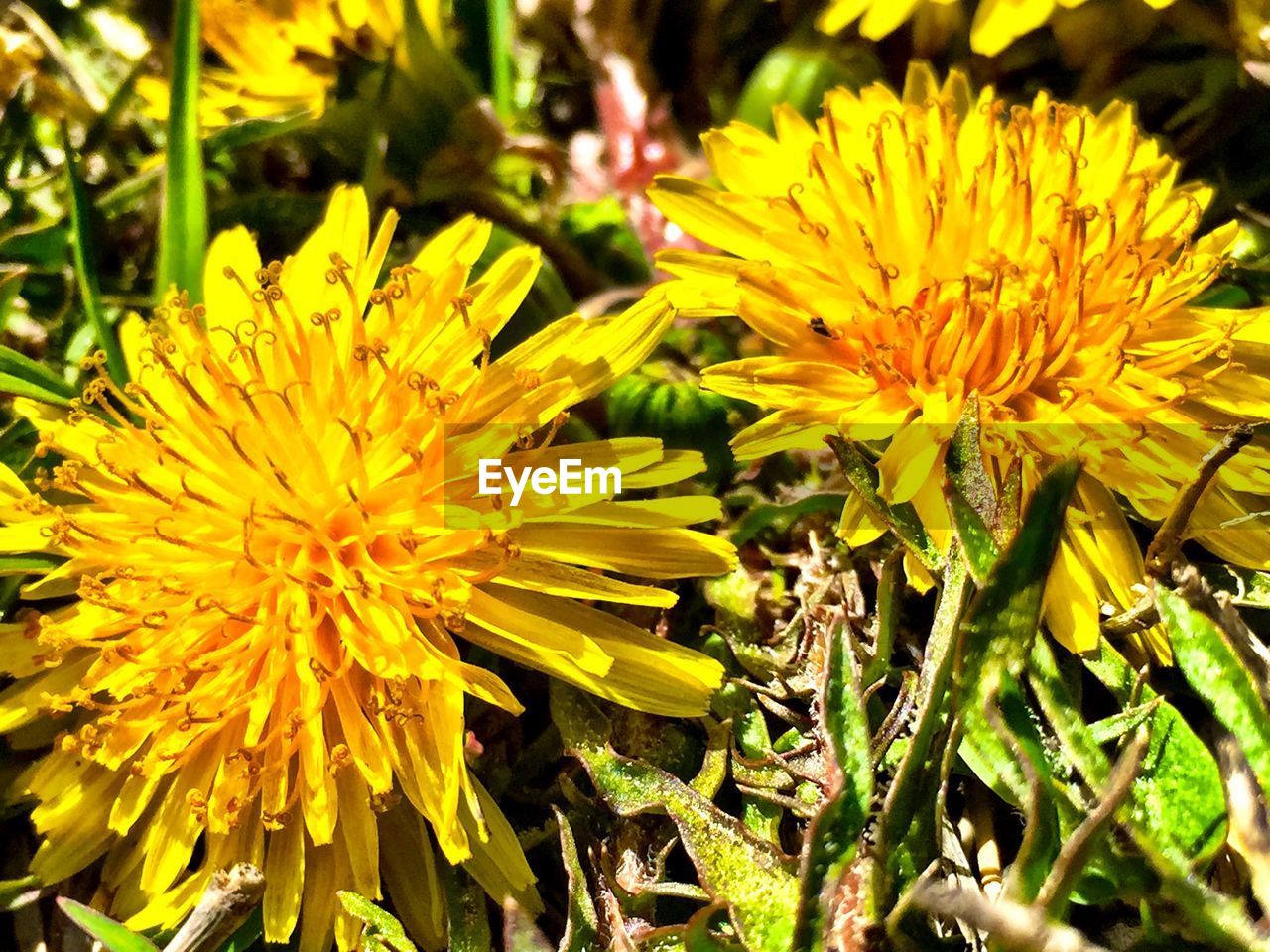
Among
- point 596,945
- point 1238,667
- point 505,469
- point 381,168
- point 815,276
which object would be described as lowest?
point 596,945

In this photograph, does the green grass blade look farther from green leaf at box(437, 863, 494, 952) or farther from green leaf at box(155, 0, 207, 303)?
green leaf at box(437, 863, 494, 952)

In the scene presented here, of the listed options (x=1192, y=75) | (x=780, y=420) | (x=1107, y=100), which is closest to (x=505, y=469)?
(x=780, y=420)

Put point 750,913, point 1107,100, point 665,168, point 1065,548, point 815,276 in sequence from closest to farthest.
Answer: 1. point 750,913
2. point 1065,548
3. point 815,276
4. point 1107,100
5. point 665,168

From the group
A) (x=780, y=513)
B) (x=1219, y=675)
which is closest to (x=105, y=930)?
(x=780, y=513)

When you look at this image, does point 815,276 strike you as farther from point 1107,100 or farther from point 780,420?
point 1107,100

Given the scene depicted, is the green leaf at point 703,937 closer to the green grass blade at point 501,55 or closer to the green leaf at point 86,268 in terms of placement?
the green leaf at point 86,268

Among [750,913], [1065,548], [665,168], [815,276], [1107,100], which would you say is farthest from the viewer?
[665,168]

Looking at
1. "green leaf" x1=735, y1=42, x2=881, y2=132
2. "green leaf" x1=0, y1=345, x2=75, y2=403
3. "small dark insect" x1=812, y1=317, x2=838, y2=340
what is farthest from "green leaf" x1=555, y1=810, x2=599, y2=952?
"green leaf" x1=735, y1=42, x2=881, y2=132
